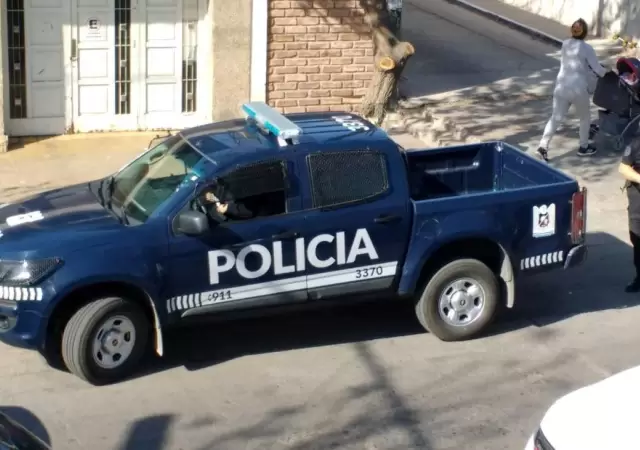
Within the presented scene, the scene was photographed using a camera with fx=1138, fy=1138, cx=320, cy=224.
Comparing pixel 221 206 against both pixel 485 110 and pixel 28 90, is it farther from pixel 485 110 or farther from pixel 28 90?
pixel 485 110

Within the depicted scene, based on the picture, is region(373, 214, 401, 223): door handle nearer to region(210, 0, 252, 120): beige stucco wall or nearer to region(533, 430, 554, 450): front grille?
region(533, 430, 554, 450): front grille

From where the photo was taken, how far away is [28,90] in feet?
47.8

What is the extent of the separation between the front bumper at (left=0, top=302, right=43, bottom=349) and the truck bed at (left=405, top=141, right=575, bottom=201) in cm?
365

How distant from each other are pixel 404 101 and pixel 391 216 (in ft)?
25.3

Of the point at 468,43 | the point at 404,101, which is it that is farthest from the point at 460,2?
the point at 404,101

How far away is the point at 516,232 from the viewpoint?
927 cm

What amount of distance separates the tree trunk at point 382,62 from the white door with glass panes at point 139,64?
7.09 ft

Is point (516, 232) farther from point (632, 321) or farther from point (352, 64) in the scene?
point (352, 64)

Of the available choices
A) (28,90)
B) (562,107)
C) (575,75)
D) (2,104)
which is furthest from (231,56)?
(575,75)

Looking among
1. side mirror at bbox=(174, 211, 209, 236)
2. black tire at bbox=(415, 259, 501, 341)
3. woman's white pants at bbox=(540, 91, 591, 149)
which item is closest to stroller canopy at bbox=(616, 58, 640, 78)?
woman's white pants at bbox=(540, 91, 591, 149)

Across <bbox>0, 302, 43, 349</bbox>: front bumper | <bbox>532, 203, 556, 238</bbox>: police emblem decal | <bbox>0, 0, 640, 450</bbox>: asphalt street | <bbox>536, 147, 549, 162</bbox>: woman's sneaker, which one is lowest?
<bbox>0, 0, 640, 450</bbox>: asphalt street

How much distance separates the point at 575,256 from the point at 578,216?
1.12 feet

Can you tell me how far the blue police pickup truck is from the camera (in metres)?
8.09

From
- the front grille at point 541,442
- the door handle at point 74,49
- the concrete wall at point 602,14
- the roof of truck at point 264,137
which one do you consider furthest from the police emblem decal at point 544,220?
the concrete wall at point 602,14
